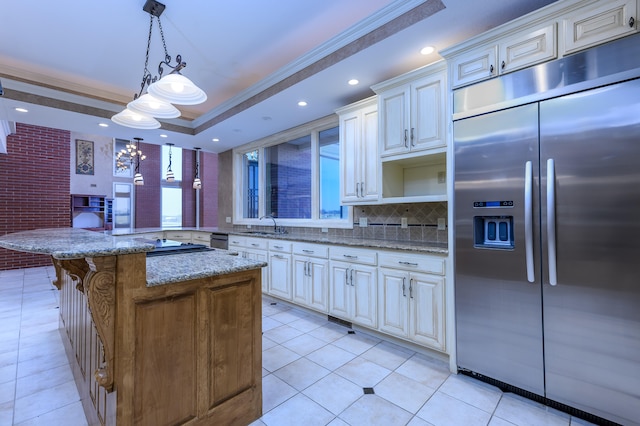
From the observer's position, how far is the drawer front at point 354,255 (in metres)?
2.76

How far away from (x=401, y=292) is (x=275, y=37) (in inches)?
107

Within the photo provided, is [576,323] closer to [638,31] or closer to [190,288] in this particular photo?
[638,31]

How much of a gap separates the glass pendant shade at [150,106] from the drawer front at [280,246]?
1.98 meters

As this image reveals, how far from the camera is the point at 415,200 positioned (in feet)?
8.82

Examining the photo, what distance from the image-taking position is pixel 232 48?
2984mm

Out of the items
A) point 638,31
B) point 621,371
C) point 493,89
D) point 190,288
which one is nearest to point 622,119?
point 638,31

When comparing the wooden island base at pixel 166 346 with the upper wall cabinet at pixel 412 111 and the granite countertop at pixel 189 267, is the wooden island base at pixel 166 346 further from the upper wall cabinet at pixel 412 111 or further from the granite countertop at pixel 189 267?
the upper wall cabinet at pixel 412 111

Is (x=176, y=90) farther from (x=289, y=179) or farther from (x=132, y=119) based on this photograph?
(x=289, y=179)

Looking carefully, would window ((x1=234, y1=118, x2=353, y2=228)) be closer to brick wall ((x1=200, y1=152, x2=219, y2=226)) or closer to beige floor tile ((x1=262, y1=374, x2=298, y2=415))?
beige floor tile ((x1=262, y1=374, x2=298, y2=415))

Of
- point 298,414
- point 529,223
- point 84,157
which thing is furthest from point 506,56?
point 84,157

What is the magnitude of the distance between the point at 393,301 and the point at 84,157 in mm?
10107

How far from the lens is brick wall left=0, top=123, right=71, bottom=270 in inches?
245

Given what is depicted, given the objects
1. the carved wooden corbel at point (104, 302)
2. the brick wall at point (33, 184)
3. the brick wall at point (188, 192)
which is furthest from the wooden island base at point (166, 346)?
the brick wall at point (188, 192)

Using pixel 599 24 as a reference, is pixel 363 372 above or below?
below
